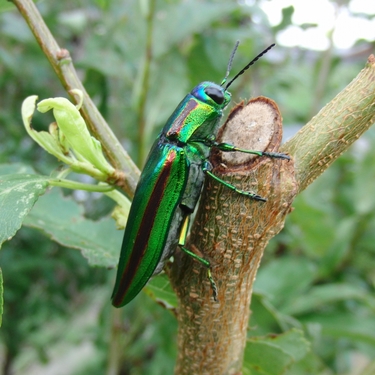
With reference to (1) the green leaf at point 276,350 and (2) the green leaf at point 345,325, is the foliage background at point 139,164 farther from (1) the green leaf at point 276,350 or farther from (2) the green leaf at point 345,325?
(1) the green leaf at point 276,350

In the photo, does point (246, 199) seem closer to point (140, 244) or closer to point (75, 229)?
point (140, 244)

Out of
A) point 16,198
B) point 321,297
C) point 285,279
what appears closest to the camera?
point 16,198

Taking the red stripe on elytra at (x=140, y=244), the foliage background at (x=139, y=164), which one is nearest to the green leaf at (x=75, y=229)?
the red stripe on elytra at (x=140, y=244)

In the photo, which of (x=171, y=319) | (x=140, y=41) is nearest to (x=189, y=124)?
(x=171, y=319)

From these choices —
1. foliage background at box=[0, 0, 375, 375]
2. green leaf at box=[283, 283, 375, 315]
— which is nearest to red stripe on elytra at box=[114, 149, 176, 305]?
foliage background at box=[0, 0, 375, 375]

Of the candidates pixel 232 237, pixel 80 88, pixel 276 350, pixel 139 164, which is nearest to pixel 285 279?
pixel 139 164

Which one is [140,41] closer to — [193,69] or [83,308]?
[193,69]
